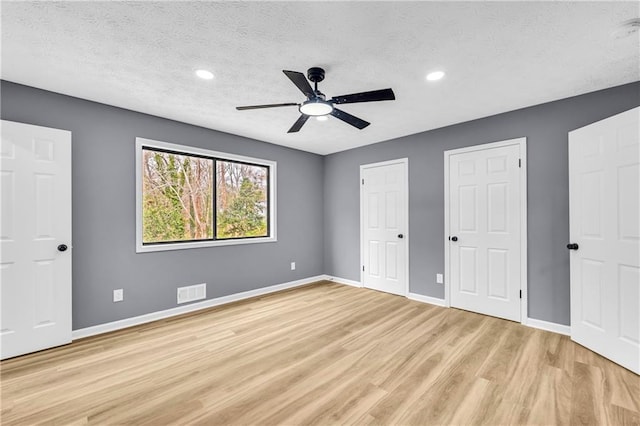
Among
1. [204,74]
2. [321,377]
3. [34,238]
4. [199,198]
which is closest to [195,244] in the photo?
[199,198]

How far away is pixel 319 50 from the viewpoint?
84.5 inches

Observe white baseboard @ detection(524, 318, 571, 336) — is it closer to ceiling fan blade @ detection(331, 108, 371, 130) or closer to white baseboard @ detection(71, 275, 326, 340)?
ceiling fan blade @ detection(331, 108, 371, 130)

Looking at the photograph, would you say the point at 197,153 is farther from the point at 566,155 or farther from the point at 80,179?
the point at 566,155

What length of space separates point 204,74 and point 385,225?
3.42 m

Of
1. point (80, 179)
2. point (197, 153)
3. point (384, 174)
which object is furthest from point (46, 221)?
point (384, 174)

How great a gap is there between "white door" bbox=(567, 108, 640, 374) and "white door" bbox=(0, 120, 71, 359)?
5102 mm

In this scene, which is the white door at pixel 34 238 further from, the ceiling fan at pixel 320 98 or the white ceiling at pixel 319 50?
the ceiling fan at pixel 320 98

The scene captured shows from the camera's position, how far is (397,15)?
5.87ft

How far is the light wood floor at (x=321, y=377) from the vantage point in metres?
1.81

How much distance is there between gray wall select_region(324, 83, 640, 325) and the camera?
3.01m

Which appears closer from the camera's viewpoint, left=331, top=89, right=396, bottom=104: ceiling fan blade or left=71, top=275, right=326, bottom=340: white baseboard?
left=331, top=89, right=396, bottom=104: ceiling fan blade

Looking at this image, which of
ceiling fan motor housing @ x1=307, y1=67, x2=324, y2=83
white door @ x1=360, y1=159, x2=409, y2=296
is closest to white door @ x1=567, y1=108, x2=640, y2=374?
white door @ x1=360, y1=159, x2=409, y2=296

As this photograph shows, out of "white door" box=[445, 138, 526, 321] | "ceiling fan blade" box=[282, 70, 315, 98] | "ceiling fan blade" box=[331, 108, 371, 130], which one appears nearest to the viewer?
"ceiling fan blade" box=[282, 70, 315, 98]

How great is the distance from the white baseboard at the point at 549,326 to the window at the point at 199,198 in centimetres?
375
